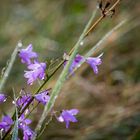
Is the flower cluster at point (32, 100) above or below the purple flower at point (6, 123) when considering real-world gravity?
above

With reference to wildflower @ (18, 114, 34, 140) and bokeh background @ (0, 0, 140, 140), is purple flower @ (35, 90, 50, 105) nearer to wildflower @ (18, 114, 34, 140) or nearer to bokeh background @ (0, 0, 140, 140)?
wildflower @ (18, 114, 34, 140)

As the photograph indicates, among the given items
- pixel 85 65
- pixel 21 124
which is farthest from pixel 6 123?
pixel 85 65

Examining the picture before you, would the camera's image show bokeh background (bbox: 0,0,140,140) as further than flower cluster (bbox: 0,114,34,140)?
Yes

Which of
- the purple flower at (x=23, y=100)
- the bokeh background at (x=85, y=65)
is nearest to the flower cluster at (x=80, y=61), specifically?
the purple flower at (x=23, y=100)

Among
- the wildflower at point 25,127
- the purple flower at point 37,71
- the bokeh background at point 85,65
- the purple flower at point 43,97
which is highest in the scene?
the bokeh background at point 85,65

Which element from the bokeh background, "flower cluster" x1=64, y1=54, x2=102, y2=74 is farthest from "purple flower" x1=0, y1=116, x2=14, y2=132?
the bokeh background

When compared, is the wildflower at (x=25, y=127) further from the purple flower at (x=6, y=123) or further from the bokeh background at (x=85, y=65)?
the bokeh background at (x=85, y=65)
